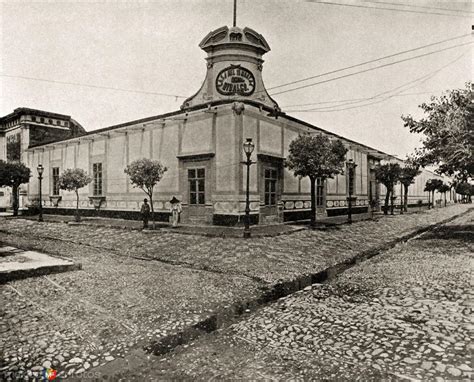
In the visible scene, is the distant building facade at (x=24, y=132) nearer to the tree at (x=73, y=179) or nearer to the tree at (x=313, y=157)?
the tree at (x=73, y=179)

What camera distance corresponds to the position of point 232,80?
16.1 meters

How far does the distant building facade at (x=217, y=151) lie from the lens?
1411cm

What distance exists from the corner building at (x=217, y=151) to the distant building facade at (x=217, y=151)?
0.14 ft

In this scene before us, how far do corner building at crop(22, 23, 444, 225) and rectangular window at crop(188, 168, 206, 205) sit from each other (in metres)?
0.04

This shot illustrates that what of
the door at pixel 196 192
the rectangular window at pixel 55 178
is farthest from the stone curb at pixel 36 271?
the rectangular window at pixel 55 178

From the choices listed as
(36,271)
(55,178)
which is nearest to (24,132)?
(55,178)

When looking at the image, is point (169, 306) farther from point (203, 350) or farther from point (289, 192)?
point (289, 192)

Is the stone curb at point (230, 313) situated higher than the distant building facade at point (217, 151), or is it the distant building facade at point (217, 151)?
the distant building facade at point (217, 151)

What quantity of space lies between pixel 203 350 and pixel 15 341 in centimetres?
188

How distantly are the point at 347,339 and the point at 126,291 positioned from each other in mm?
3299

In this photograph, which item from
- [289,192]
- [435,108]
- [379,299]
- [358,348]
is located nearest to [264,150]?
[289,192]

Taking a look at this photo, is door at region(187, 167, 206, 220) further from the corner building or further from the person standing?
the person standing

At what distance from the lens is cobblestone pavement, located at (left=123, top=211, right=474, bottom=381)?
9.23 ft

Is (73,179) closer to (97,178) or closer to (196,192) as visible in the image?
(97,178)
